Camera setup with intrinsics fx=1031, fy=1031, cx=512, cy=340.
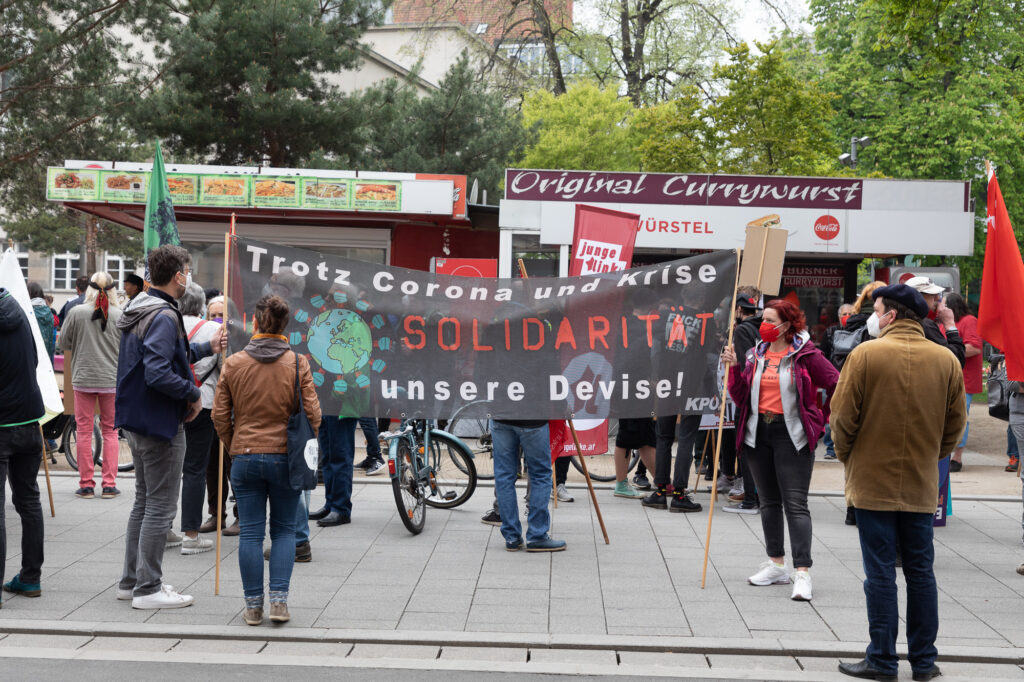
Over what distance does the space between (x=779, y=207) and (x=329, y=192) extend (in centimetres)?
612

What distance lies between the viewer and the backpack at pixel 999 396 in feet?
26.4

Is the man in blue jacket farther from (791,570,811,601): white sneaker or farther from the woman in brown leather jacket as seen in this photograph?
(791,570,811,601): white sneaker

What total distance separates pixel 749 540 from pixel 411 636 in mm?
3427

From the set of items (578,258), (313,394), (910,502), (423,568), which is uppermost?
(578,258)

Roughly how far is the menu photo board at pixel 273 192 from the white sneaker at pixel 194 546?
7477mm

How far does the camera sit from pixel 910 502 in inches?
193

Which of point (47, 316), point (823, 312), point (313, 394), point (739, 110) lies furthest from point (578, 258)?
point (739, 110)

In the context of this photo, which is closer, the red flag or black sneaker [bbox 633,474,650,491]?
the red flag

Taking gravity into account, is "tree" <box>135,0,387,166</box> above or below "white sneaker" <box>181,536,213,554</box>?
above

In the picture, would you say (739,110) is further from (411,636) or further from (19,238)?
(19,238)

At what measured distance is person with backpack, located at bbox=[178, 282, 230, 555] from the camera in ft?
23.5

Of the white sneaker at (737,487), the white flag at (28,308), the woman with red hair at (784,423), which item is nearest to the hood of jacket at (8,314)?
the white flag at (28,308)

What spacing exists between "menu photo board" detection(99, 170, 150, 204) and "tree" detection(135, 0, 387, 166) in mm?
6977

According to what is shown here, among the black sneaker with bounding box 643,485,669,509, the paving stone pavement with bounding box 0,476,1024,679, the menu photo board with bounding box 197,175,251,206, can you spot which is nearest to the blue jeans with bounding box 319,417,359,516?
the paving stone pavement with bounding box 0,476,1024,679
